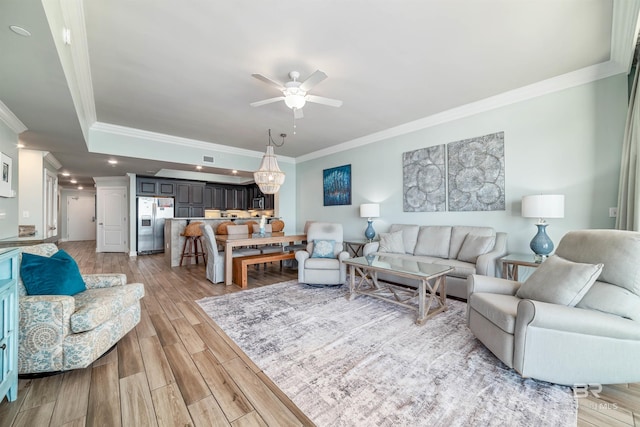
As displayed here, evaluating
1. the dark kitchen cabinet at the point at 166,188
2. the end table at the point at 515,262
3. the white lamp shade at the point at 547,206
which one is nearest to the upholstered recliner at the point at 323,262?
the end table at the point at 515,262

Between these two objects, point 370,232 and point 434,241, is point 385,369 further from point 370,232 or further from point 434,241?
point 370,232

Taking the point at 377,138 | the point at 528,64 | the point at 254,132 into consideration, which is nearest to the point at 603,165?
the point at 528,64

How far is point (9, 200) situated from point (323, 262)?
4358mm

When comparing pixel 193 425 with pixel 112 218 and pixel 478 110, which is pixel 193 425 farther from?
pixel 112 218

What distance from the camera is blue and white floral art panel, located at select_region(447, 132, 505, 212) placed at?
3.65 meters

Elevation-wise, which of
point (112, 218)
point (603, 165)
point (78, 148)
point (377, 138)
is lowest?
point (112, 218)

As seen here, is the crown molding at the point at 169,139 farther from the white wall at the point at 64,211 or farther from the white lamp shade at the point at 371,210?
the white wall at the point at 64,211

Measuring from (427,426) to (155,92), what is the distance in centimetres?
435

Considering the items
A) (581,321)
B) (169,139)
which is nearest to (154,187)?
(169,139)

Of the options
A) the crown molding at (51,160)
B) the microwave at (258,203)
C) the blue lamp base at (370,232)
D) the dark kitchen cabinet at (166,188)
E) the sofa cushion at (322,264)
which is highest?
the crown molding at (51,160)

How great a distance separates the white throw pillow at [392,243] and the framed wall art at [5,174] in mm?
5136

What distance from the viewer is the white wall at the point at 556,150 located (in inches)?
112

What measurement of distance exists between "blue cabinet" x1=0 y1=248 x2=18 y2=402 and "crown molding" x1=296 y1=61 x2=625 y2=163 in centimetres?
501

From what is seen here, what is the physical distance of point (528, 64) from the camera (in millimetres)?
2830
